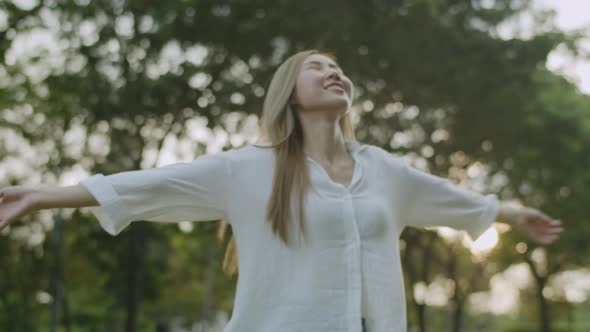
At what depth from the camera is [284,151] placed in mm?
3330

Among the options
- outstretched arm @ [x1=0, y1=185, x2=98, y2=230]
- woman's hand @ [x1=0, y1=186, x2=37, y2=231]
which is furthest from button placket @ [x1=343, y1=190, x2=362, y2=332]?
woman's hand @ [x1=0, y1=186, x2=37, y2=231]

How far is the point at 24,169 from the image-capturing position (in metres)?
20.7

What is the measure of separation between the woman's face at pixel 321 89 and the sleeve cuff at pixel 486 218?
1.02 meters

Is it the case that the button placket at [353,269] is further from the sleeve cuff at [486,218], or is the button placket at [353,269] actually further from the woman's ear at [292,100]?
the sleeve cuff at [486,218]

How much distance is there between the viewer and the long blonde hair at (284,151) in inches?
120

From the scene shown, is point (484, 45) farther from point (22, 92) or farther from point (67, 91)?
point (22, 92)

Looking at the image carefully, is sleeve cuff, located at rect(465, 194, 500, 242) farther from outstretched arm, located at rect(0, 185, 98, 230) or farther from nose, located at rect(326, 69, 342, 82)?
outstretched arm, located at rect(0, 185, 98, 230)

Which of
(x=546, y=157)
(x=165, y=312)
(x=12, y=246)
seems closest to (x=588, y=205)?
(x=546, y=157)

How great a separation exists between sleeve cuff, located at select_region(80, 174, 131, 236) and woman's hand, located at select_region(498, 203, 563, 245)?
7.04 ft

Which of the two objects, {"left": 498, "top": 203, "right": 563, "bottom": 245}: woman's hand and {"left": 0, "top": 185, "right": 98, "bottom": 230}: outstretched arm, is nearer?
{"left": 0, "top": 185, "right": 98, "bottom": 230}: outstretched arm

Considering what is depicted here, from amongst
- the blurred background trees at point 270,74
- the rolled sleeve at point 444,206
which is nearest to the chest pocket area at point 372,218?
the rolled sleeve at point 444,206

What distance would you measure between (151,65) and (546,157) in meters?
10.1

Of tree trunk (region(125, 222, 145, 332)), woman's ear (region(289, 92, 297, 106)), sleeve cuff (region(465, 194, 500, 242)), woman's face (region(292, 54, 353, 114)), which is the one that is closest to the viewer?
woman's face (region(292, 54, 353, 114))

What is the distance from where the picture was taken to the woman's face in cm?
345
